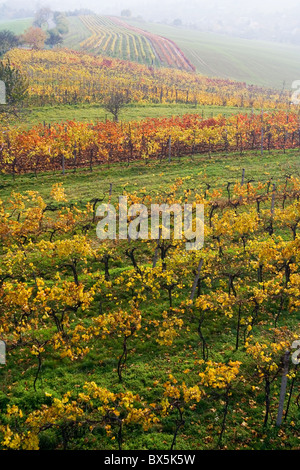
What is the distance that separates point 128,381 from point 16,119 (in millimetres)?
35681

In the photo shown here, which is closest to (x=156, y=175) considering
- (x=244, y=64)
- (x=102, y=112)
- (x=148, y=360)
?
(x=148, y=360)

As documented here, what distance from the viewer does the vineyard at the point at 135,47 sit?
90.9m

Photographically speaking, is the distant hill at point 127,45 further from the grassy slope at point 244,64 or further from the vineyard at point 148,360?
the vineyard at point 148,360

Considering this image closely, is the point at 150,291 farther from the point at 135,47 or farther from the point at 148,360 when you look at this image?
the point at 135,47

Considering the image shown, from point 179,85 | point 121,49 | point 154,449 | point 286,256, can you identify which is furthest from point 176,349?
point 121,49

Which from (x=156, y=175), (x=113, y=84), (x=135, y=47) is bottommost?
(x=156, y=175)

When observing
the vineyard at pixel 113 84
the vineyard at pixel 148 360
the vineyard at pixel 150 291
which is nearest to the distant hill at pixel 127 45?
the vineyard at pixel 113 84

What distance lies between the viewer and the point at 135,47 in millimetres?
100562

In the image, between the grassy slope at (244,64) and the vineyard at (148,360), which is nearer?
the vineyard at (148,360)

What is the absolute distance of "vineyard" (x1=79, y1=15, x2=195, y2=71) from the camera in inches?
3578

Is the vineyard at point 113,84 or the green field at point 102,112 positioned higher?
the vineyard at point 113,84

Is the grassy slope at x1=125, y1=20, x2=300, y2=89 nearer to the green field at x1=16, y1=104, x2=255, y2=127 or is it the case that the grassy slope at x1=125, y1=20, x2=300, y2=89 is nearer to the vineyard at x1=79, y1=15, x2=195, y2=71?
the vineyard at x1=79, y1=15, x2=195, y2=71

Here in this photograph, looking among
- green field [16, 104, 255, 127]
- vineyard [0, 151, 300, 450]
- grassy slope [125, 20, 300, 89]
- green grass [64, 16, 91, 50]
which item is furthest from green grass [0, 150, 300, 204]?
green grass [64, 16, 91, 50]

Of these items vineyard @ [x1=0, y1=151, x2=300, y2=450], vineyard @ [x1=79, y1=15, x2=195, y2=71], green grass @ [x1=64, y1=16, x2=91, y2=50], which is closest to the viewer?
vineyard @ [x1=0, y1=151, x2=300, y2=450]
